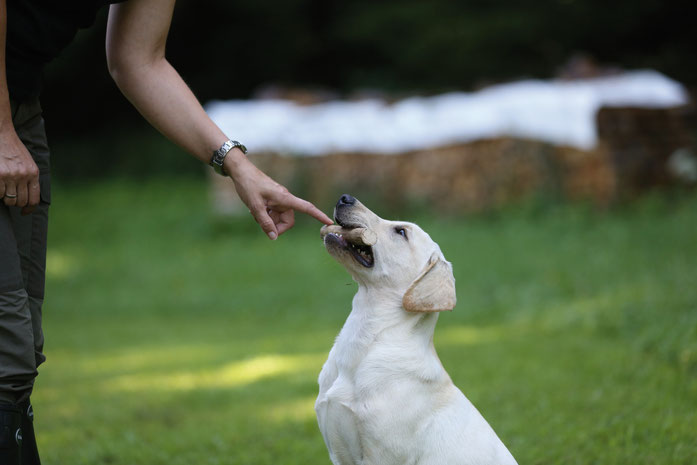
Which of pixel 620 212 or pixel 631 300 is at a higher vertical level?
pixel 620 212

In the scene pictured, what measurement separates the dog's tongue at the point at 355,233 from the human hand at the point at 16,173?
1.18 m

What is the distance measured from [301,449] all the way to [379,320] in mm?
1484

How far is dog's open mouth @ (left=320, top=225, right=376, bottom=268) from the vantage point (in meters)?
3.18

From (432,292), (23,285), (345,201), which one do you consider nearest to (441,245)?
(345,201)

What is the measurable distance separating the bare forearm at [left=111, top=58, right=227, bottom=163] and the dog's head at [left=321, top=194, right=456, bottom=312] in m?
0.65

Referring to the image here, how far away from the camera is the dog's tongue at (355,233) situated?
10.4ft

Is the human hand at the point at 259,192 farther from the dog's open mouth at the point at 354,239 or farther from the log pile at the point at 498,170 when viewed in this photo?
the log pile at the point at 498,170

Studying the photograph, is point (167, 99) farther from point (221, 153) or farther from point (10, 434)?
point (10, 434)

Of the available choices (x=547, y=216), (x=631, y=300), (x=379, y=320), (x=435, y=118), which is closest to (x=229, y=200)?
(x=435, y=118)

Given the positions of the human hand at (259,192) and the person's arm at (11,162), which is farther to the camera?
the human hand at (259,192)

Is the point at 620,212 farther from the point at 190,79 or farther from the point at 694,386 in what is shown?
the point at 190,79

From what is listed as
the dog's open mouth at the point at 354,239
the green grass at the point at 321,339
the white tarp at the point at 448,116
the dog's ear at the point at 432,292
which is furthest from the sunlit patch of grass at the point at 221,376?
the white tarp at the point at 448,116

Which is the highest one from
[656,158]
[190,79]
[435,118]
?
[190,79]

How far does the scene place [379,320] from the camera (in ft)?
10.2
